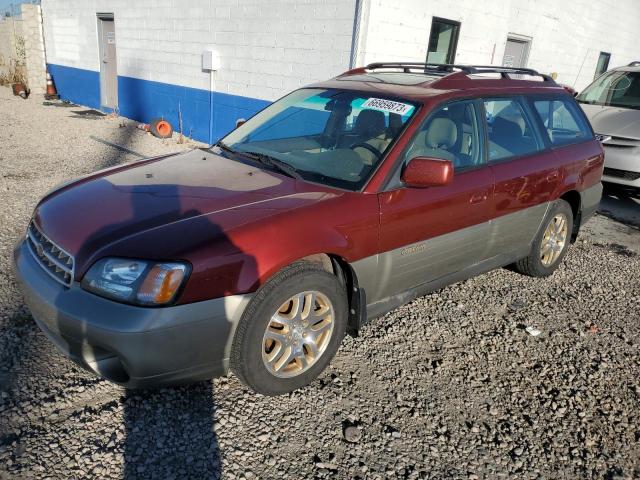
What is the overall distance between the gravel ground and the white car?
336cm

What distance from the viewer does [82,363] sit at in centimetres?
247

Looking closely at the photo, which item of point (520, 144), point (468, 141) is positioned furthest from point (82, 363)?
point (520, 144)

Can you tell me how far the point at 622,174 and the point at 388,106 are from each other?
196 inches

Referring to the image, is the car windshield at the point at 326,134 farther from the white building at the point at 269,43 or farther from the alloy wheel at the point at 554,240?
the white building at the point at 269,43

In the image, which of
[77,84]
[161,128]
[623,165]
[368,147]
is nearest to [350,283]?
[368,147]

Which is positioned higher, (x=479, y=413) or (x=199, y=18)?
(x=199, y=18)

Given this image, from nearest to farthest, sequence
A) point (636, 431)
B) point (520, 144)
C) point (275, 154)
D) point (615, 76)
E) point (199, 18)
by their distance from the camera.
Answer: point (636, 431) → point (275, 154) → point (520, 144) → point (615, 76) → point (199, 18)

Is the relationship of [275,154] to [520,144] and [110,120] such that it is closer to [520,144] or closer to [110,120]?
[520,144]

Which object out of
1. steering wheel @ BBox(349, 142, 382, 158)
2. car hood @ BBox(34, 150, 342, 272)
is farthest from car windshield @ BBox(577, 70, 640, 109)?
car hood @ BBox(34, 150, 342, 272)

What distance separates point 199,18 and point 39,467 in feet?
29.9

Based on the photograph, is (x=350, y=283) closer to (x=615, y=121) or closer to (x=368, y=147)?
(x=368, y=147)

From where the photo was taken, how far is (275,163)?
330 cm

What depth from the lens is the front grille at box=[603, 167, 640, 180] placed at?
6695mm

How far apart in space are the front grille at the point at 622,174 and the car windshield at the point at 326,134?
4.89 meters
